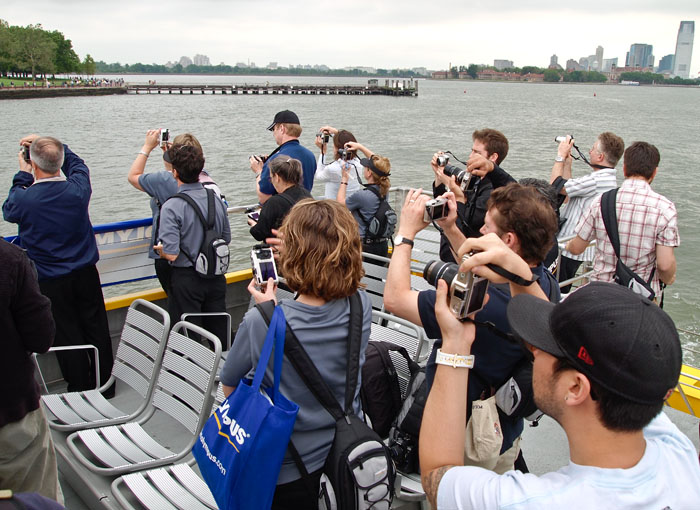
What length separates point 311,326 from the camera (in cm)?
199

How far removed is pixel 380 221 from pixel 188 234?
1.95m

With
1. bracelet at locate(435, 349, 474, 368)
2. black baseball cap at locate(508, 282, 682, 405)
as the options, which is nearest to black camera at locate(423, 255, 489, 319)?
bracelet at locate(435, 349, 474, 368)

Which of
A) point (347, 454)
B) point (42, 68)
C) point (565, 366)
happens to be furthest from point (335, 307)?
point (42, 68)

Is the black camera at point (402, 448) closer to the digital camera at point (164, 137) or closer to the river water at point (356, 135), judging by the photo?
the digital camera at point (164, 137)

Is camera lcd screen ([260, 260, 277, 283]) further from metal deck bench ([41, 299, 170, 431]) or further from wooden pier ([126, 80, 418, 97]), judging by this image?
wooden pier ([126, 80, 418, 97])

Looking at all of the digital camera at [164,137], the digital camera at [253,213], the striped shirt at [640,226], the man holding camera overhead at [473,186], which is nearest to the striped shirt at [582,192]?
the striped shirt at [640,226]

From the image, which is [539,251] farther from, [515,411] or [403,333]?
[403,333]

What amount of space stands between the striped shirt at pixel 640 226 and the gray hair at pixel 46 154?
3.75 metres

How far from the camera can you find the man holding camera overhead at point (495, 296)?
199 cm

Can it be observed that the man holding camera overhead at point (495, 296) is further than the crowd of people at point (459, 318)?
Yes

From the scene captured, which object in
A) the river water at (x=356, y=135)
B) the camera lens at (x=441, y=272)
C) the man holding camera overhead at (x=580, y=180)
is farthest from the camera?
the river water at (x=356, y=135)

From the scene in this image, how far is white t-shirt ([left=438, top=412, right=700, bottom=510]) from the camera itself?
4.05ft

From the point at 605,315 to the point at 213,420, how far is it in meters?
1.36

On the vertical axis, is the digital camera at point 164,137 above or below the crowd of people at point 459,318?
above
